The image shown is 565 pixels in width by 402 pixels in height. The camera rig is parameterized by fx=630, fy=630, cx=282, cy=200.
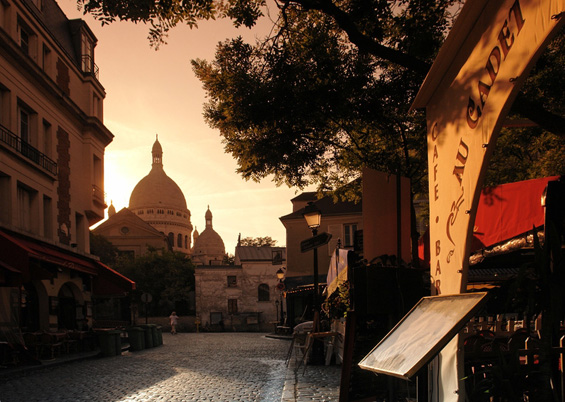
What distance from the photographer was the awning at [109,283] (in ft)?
81.9

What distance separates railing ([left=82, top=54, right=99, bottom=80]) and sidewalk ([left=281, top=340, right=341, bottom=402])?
18.5 metres

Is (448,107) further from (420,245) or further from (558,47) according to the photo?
(558,47)

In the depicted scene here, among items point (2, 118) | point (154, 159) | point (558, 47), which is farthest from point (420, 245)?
point (154, 159)

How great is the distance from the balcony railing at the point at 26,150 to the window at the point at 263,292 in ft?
133

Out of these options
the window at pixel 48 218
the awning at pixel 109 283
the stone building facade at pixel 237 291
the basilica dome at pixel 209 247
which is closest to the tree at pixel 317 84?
the window at pixel 48 218

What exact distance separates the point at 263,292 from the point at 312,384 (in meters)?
52.4

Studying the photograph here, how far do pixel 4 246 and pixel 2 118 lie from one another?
5.27 m

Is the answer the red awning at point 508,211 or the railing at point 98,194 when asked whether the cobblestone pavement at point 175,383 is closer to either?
the red awning at point 508,211

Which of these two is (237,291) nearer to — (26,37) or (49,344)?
(26,37)

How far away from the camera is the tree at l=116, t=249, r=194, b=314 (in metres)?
64.1

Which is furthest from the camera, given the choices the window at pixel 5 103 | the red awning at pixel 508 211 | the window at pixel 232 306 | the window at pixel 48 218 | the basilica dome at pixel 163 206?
the basilica dome at pixel 163 206

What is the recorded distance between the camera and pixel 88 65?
27141 millimetres

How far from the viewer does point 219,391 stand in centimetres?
987

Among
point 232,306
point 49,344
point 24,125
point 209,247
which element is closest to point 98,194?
point 24,125
